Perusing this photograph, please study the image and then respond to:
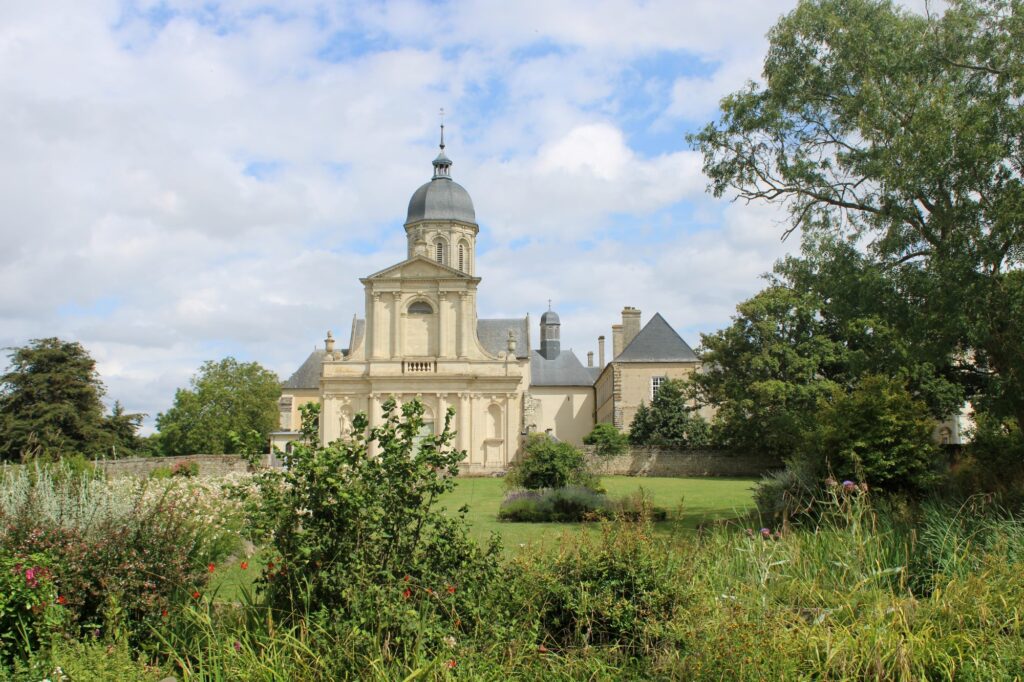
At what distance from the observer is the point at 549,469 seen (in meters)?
21.5

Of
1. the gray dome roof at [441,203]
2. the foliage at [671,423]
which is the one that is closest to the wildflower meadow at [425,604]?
the foliage at [671,423]

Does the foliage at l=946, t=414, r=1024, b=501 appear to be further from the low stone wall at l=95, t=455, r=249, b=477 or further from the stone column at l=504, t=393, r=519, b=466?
the stone column at l=504, t=393, r=519, b=466

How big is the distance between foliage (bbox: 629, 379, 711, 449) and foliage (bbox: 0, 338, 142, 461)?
25663 mm

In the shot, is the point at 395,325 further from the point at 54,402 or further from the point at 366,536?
the point at 366,536

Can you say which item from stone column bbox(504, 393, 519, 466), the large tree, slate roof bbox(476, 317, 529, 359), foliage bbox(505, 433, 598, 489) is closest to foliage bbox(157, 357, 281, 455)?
slate roof bbox(476, 317, 529, 359)

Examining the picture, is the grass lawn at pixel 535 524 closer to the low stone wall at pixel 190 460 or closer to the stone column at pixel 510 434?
the low stone wall at pixel 190 460

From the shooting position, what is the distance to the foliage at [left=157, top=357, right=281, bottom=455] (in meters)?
55.2

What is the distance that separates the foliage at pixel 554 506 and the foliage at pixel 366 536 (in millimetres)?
9949

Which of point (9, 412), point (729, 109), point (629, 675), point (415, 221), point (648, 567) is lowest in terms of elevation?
point (629, 675)

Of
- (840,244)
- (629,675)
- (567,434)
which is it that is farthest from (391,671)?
(567,434)

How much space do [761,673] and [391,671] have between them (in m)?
2.11

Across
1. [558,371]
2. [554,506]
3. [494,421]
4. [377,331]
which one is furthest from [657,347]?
[554,506]

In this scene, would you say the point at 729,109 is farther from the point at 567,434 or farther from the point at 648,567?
the point at 567,434

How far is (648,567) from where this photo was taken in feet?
19.5
